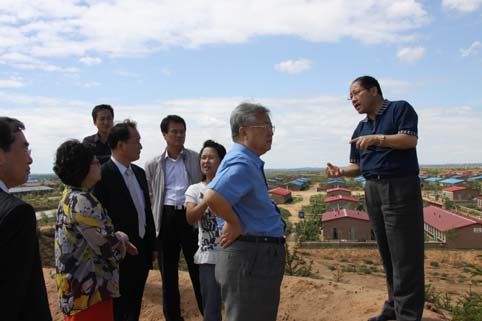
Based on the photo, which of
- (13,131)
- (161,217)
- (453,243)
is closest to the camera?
(13,131)

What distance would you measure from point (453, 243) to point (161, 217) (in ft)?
83.3

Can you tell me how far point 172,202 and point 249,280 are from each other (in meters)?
1.62

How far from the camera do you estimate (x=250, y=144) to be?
209 centimetres

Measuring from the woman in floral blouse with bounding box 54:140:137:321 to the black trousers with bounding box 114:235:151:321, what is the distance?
26.5 inches

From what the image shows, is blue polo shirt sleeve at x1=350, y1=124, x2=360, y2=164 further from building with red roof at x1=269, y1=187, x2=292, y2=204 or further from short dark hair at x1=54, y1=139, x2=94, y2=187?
building with red roof at x1=269, y1=187, x2=292, y2=204

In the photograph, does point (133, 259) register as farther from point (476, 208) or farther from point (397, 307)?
point (476, 208)

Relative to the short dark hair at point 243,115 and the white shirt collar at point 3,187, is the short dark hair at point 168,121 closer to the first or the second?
the short dark hair at point 243,115

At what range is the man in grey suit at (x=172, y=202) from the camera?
11.3 ft

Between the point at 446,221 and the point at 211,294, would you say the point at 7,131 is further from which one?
the point at 446,221

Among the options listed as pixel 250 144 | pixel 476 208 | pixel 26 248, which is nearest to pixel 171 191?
pixel 250 144

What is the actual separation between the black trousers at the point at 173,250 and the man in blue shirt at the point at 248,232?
1.41m

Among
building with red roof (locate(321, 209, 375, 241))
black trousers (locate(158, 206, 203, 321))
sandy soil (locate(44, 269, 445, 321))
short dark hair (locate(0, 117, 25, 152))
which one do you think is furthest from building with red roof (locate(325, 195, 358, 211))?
short dark hair (locate(0, 117, 25, 152))

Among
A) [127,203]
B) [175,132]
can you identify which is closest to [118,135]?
[127,203]

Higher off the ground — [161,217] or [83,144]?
[83,144]
